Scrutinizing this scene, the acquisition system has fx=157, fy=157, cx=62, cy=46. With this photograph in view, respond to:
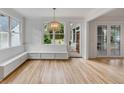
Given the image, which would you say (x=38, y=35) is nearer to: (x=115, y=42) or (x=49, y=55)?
(x=49, y=55)

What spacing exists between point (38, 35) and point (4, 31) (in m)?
3.33

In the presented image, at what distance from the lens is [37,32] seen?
29.9 feet

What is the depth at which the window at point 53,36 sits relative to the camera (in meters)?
9.20

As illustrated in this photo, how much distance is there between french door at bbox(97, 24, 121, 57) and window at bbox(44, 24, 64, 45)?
2.25m

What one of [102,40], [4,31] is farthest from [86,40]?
[4,31]

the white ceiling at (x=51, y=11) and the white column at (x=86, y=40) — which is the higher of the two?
the white ceiling at (x=51, y=11)

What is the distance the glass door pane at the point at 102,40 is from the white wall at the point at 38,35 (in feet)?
4.37

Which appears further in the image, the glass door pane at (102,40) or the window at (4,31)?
the glass door pane at (102,40)

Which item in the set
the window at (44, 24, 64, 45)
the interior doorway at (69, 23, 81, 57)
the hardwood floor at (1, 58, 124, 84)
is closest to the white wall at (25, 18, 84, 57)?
the window at (44, 24, 64, 45)

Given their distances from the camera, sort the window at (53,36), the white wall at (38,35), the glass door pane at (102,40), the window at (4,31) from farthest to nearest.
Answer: the glass door pane at (102,40), the window at (53,36), the white wall at (38,35), the window at (4,31)

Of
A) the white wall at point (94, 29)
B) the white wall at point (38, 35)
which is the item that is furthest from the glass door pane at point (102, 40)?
the white wall at point (38, 35)

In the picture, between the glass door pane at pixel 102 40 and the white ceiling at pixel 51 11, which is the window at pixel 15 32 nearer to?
the white ceiling at pixel 51 11

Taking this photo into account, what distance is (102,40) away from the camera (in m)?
9.55
